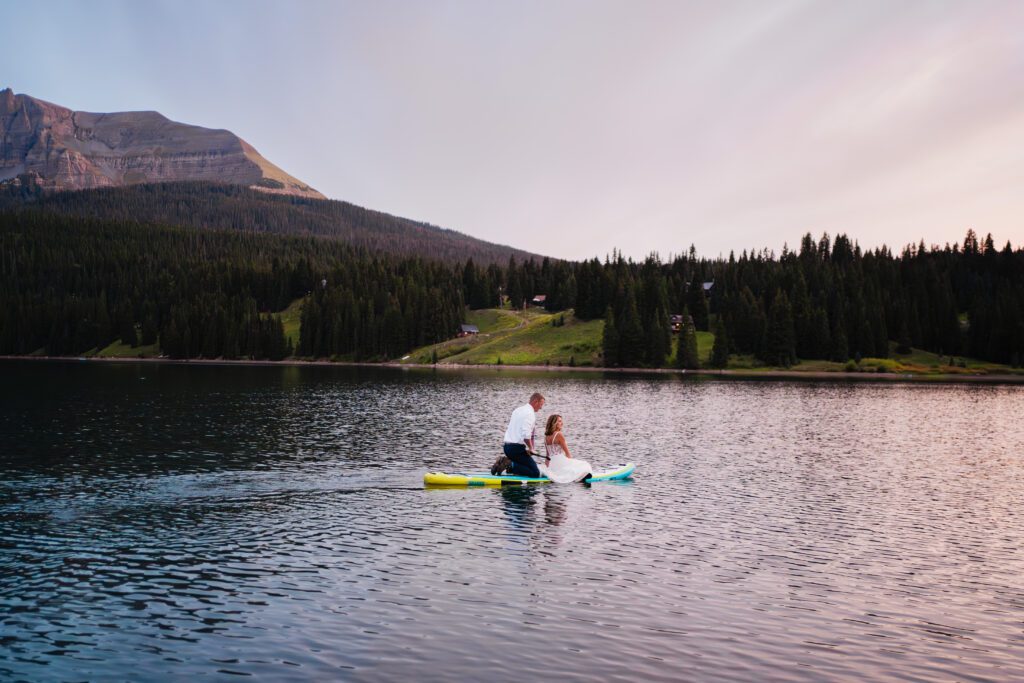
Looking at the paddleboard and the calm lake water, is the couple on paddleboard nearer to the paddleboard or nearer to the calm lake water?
the paddleboard

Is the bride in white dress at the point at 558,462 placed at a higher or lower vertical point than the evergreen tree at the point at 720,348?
lower

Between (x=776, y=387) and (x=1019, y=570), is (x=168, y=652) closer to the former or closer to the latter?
(x=1019, y=570)

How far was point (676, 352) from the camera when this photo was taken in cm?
19938

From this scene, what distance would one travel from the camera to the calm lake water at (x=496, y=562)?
16.9m

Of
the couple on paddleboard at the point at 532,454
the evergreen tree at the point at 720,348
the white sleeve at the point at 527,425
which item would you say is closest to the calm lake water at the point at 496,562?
the couple on paddleboard at the point at 532,454

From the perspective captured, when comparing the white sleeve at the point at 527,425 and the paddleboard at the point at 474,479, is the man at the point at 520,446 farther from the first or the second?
the paddleboard at the point at 474,479

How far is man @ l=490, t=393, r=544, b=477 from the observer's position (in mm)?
38156

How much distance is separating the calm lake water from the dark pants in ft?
4.94

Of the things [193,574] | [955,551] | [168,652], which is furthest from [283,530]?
→ [955,551]

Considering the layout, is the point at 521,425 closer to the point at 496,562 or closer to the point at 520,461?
the point at 520,461

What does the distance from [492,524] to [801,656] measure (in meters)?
15.5

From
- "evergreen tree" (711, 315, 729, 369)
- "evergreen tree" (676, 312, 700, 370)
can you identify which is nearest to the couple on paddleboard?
"evergreen tree" (676, 312, 700, 370)

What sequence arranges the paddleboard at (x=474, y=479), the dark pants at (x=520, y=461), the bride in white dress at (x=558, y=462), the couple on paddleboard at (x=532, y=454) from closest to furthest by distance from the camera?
the paddleboard at (x=474, y=479), the couple on paddleboard at (x=532, y=454), the dark pants at (x=520, y=461), the bride in white dress at (x=558, y=462)

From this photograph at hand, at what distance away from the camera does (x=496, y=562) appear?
981 inches
